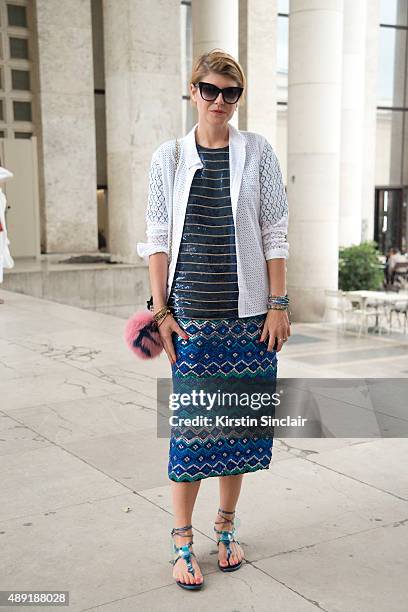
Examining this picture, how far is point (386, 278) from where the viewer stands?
23359mm

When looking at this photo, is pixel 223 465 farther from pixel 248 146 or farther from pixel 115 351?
pixel 115 351

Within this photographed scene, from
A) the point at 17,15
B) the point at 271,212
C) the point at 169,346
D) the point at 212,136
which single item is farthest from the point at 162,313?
the point at 17,15

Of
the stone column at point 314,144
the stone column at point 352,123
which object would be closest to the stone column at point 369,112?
the stone column at point 352,123

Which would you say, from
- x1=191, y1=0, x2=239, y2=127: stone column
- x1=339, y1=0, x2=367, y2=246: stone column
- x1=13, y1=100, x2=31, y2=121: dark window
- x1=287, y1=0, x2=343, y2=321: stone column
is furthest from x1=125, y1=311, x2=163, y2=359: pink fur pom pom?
x1=339, y1=0, x2=367, y2=246: stone column

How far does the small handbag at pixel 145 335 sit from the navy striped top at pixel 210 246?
0.23 metres

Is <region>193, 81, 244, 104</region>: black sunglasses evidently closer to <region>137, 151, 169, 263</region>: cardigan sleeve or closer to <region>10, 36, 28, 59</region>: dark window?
<region>137, 151, 169, 263</region>: cardigan sleeve

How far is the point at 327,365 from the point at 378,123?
2084cm

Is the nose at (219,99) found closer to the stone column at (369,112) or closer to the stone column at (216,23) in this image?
the stone column at (216,23)

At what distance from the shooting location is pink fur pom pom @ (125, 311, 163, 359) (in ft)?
9.47

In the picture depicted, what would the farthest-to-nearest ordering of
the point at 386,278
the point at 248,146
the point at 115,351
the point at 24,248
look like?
Answer: the point at 386,278, the point at 24,248, the point at 115,351, the point at 248,146

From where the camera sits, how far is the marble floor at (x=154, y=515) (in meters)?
2.71

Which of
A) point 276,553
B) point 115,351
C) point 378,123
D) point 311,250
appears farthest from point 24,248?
point 378,123

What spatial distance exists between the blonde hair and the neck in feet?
0.55

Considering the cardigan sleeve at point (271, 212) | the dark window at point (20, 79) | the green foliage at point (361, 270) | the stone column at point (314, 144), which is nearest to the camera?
the cardigan sleeve at point (271, 212)
